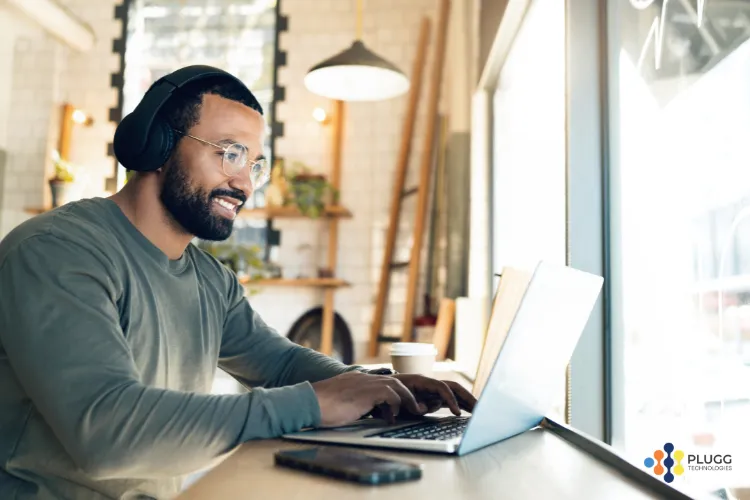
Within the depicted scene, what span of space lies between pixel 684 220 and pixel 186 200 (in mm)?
1065

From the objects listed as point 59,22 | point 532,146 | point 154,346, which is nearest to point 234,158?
point 154,346

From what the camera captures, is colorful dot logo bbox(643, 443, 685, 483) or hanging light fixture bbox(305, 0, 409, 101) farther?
hanging light fixture bbox(305, 0, 409, 101)

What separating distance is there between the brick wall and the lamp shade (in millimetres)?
2431

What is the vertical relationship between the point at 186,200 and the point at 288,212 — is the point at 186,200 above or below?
below

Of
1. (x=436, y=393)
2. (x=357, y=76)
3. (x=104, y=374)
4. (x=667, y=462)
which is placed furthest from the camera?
(x=357, y=76)

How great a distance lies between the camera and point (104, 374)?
3.51 ft

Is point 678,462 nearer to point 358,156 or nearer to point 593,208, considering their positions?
point 593,208

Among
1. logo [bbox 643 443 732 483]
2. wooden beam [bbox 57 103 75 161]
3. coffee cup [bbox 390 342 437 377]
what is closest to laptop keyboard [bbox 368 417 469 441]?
logo [bbox 643 443 732 483]

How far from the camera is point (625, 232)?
1705mm

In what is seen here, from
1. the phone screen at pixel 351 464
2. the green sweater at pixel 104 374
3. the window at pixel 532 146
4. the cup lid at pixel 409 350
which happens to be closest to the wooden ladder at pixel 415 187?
the window at pixel 532 146

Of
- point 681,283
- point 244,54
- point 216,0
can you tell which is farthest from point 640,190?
point 216,0

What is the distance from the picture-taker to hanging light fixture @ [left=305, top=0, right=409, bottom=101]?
3299 mm

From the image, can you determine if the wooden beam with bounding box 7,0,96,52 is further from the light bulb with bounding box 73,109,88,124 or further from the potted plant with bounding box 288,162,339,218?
the potted plant with bounding box 288,162,339,218

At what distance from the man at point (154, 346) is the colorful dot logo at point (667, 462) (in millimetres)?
453
